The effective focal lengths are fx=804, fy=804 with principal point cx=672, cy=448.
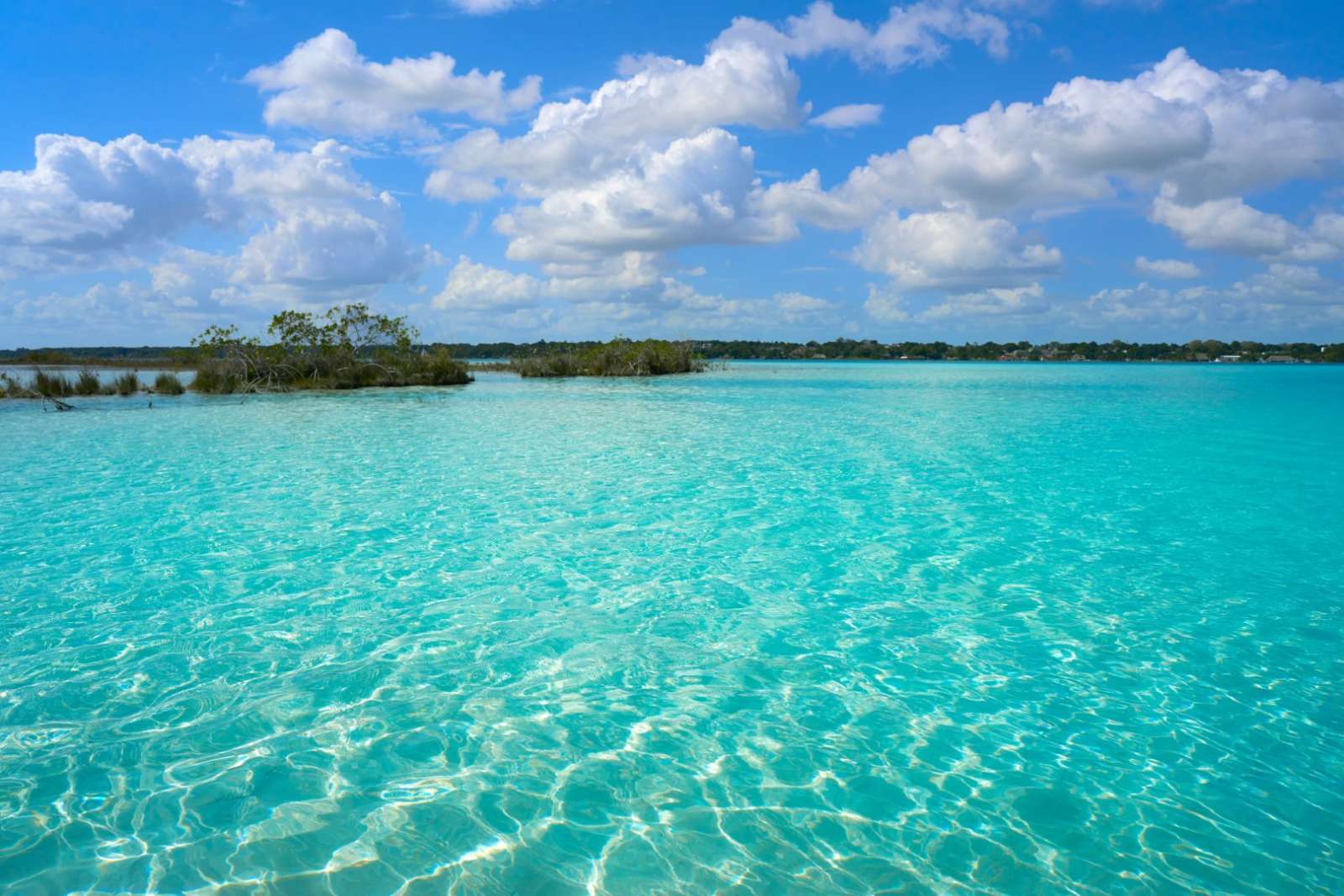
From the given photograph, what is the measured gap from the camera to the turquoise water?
3.48 m

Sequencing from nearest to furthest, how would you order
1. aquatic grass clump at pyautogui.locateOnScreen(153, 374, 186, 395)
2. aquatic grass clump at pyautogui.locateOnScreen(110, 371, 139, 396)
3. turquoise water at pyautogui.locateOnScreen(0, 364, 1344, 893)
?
turquoise water at pyautogui.locateOnScreen(0, 364, 1344, 893) < aquatic grass clump at pyautogui.locateOnScreen(110, 371, 139, 396) < aquatic grass clump at pyautogui.locateOnScreen(153, 374, 186, 395)

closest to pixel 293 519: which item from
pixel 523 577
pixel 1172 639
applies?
pixel 523 577

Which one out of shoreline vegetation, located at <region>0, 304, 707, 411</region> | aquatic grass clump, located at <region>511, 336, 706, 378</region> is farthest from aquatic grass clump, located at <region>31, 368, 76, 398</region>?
aquatic grass clump, located at <region>511, 336, 706, 378</region>

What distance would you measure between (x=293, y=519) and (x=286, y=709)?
5.64 meters

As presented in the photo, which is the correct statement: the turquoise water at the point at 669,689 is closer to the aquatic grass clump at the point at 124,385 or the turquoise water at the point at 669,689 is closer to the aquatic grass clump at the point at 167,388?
the aquatic grass clump at the point at 167,388

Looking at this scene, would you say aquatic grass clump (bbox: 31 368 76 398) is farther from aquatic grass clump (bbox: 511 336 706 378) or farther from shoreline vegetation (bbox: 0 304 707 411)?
→ aquatic grass clump (bbox: 511 336 706 378)

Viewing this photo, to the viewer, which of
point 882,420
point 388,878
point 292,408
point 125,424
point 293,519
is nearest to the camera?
point 388,878

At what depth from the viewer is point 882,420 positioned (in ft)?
77.7

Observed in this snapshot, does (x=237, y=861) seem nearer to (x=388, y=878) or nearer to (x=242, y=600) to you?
(x=388, y=878)

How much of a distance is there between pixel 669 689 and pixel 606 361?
4860cm

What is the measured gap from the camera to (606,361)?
52969 mm

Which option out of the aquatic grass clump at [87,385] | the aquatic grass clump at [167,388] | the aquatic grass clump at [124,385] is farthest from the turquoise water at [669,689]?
the aquatic grass clump at [124,385]

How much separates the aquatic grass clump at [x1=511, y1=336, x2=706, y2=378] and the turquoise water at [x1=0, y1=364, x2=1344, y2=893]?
41.2 metres

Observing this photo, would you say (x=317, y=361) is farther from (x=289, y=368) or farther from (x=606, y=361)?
(x=606, y=361)
